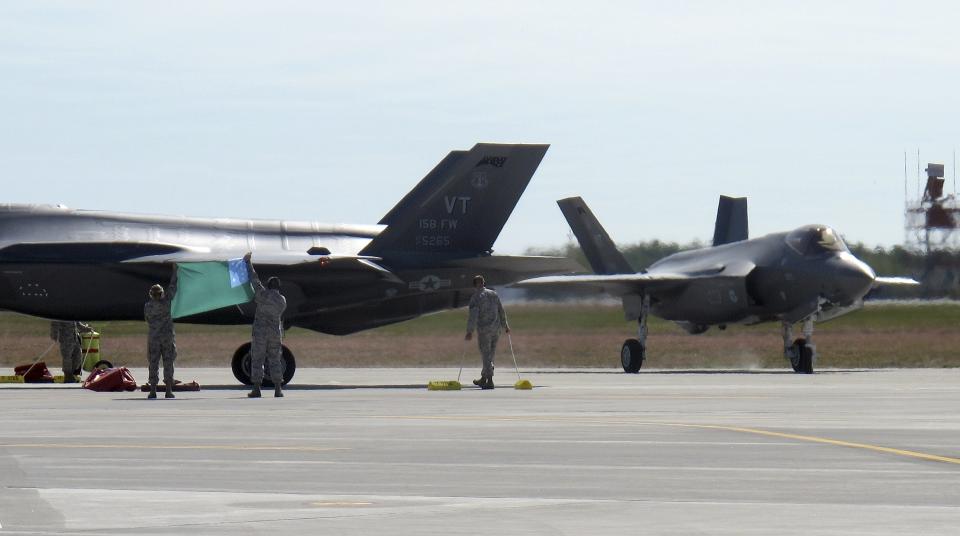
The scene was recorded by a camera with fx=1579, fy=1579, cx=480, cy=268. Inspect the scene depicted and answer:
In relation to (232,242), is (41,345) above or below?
below

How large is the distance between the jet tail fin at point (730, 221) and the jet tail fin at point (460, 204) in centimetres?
1355

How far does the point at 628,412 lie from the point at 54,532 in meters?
11.2

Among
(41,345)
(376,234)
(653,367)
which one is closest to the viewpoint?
(376,234)

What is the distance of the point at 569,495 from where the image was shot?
33.8 ft

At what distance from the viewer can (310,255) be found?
91.0 feet

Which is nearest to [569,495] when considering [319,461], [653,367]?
[319,461]

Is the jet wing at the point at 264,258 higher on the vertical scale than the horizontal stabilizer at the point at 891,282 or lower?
higher

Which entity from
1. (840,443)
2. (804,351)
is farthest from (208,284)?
(840,443)

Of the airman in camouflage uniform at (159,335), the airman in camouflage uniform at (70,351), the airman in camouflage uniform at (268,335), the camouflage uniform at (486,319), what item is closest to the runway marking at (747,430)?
the airman in camouflage uniform at (268,335)

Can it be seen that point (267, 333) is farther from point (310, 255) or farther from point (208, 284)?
point (310, 255)

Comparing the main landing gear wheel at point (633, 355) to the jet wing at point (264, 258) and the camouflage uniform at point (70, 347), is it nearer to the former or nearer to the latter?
the jet wing at point (264, 258)

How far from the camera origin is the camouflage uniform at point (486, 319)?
1018 inches

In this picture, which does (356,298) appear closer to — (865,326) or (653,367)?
(653,367)

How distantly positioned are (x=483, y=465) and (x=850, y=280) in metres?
23.8
